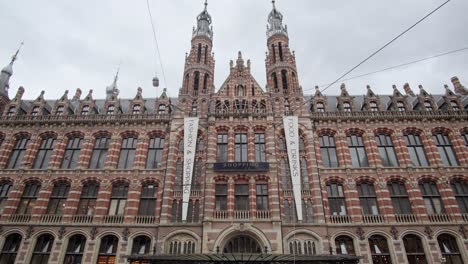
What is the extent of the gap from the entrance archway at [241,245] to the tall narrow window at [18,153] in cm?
2170

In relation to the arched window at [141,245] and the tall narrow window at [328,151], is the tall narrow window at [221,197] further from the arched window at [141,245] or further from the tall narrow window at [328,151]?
the tall narrow window at [328,151]

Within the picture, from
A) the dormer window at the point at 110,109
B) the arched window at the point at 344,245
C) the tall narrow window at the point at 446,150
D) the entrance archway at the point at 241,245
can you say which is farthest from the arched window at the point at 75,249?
the tall narrow window at the point at 446,150

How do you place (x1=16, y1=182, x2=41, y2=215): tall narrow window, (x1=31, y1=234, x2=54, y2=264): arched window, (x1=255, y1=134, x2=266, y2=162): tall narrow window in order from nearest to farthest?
(x1=31, y1=234, x2=54, y2=264): arched window
(x1=16, y1=182, x2=41, y2=215): tall narrow window
(x1=255, y1=134, x2=266, y2=162): tall narrow window

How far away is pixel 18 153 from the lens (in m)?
26.6

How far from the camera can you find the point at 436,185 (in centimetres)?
2323

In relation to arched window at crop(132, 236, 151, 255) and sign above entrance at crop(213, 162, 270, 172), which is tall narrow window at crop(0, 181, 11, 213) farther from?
sign above entrance at crop(213, 162, 270, 172)

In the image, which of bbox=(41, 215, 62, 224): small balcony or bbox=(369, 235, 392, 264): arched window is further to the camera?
bbox=(41, 215, 62, 224): small balcony

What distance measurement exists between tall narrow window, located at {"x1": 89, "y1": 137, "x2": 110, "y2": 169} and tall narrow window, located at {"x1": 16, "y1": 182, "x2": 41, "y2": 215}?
497cm

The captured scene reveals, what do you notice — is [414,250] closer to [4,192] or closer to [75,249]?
[75,249]

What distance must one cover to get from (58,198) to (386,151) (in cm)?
3031

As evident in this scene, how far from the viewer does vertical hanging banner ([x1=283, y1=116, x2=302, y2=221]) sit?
21.9 metres

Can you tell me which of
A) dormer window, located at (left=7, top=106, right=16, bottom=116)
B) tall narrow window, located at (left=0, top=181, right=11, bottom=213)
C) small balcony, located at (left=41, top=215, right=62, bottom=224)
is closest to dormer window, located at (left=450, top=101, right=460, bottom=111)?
small balcony, located at (left=41, top=215, right=62, bottom=224)

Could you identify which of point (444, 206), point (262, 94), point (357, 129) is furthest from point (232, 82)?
point (444, 206)

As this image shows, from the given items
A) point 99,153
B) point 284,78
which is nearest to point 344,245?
point 284,78
